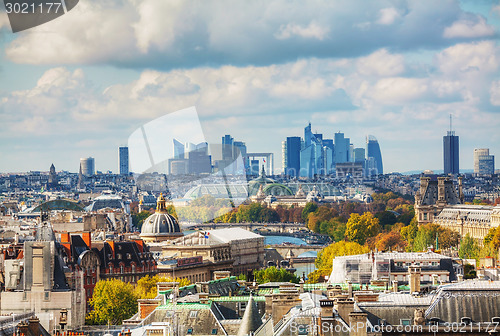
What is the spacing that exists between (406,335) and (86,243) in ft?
120

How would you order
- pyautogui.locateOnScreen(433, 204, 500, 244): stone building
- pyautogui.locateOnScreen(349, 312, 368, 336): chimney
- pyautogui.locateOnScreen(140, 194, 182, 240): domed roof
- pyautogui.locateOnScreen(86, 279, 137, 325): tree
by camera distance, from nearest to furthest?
1. pyautogui.locateOnScreen(349, 312, 368, 336): chimney
2. pyautogui.locateOnScreen(86, 279, 137, 325): tree
3. pyautogui.locateOnScreen(140, 194, 182, 240): domed roof
4. pyautogui.locateOnScreen(433, 204, 500, 244): stone building

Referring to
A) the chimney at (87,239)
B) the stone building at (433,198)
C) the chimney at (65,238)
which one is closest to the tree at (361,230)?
the stone building at (433,198)

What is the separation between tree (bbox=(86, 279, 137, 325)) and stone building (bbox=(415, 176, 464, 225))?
3045 inches

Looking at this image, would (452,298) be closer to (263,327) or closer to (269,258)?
(263,327)

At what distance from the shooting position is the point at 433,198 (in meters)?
129

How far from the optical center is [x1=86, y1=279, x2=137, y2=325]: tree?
4531 centimetres

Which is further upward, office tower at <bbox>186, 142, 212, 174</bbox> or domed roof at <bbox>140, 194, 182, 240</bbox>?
office tower at <bbox>186, 142, 212, 174</bbox>

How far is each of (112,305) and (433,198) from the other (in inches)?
3331

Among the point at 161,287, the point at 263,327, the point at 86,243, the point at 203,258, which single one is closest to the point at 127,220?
the point at 203,258

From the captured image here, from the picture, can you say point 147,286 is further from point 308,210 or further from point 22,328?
point 308,210

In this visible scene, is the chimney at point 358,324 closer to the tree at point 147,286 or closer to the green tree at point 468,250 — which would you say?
the tree at point 147,286

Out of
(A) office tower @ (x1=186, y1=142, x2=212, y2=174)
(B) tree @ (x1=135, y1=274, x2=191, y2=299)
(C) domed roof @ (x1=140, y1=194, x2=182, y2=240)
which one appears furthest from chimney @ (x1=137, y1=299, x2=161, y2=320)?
(C) domed roof @ (x1=140, y1=194, x2=182, y2=240)

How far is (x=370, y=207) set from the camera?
179000 millimetres

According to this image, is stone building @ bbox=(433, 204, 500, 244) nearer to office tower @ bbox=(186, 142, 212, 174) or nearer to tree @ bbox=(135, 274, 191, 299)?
office tower @ bbox=(186, 142, 212, 174)
